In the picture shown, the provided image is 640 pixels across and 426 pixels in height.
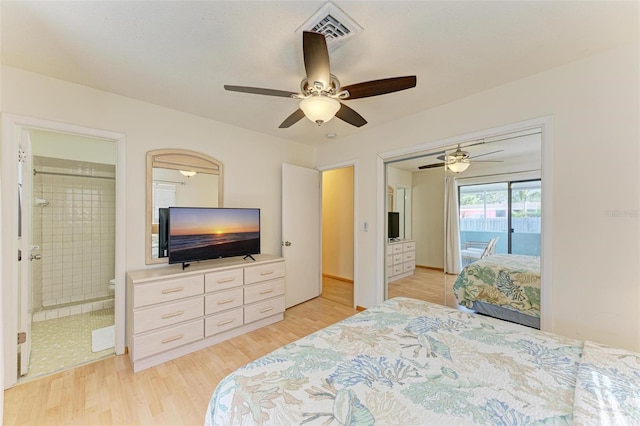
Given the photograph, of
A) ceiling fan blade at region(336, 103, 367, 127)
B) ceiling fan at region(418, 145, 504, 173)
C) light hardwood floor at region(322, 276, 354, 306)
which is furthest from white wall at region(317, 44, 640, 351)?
light hardwood floor at region(322, 276, 354, 306)

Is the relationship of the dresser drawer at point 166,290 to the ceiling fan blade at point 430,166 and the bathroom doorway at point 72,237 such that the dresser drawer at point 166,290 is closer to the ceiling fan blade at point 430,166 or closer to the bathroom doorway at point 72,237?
the bathroom doorway at point 72,237

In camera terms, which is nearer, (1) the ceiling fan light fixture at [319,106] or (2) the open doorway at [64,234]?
(1) the ceiling fan light fixture at [319,106]

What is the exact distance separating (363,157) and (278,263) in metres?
1.79

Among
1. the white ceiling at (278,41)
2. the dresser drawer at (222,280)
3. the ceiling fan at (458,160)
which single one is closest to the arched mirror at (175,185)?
the dresser drawer at (222,280)

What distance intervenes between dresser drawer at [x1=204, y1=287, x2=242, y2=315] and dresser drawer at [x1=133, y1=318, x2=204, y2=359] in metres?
0.14

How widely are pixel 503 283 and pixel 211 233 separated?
3.01 metres

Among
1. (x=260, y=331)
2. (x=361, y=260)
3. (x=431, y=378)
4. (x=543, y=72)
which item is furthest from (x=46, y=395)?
(x=543, y=72)

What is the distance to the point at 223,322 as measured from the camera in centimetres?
262

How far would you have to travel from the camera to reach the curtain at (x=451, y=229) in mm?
2865

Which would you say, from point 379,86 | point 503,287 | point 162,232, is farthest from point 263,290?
point 503,287

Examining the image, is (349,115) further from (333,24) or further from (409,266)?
(409,266)

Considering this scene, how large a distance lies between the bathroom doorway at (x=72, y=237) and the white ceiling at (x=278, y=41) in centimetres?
166

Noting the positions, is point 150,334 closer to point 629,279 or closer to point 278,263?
point 278,263

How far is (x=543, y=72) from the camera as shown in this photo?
79.8 inches
